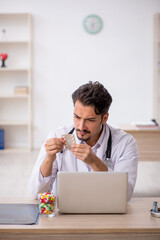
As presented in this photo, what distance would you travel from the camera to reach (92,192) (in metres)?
1.99

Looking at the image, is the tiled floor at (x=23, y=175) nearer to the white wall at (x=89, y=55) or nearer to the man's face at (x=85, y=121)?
the white wall at (x=89, y=55)

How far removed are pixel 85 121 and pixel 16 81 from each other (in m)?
5.16

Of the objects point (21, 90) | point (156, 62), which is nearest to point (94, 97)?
point (21, 90)

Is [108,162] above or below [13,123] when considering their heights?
above

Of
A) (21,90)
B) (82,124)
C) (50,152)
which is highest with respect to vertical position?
(21,90)

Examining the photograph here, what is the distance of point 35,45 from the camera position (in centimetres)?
723

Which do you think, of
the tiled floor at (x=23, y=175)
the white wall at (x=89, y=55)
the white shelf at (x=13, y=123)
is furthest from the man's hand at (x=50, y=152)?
the white wall at (x=89, y=55)

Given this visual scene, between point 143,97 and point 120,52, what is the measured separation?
909mm

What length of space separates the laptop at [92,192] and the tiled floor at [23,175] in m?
2.60

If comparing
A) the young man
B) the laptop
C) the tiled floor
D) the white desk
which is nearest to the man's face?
the young man

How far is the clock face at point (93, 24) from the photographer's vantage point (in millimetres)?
7121

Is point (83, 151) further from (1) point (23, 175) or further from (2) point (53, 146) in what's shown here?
(1) point (23, 175)

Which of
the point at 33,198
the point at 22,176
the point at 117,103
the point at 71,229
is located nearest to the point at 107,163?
the point at 33,198

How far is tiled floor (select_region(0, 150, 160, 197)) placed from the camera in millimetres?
4760
